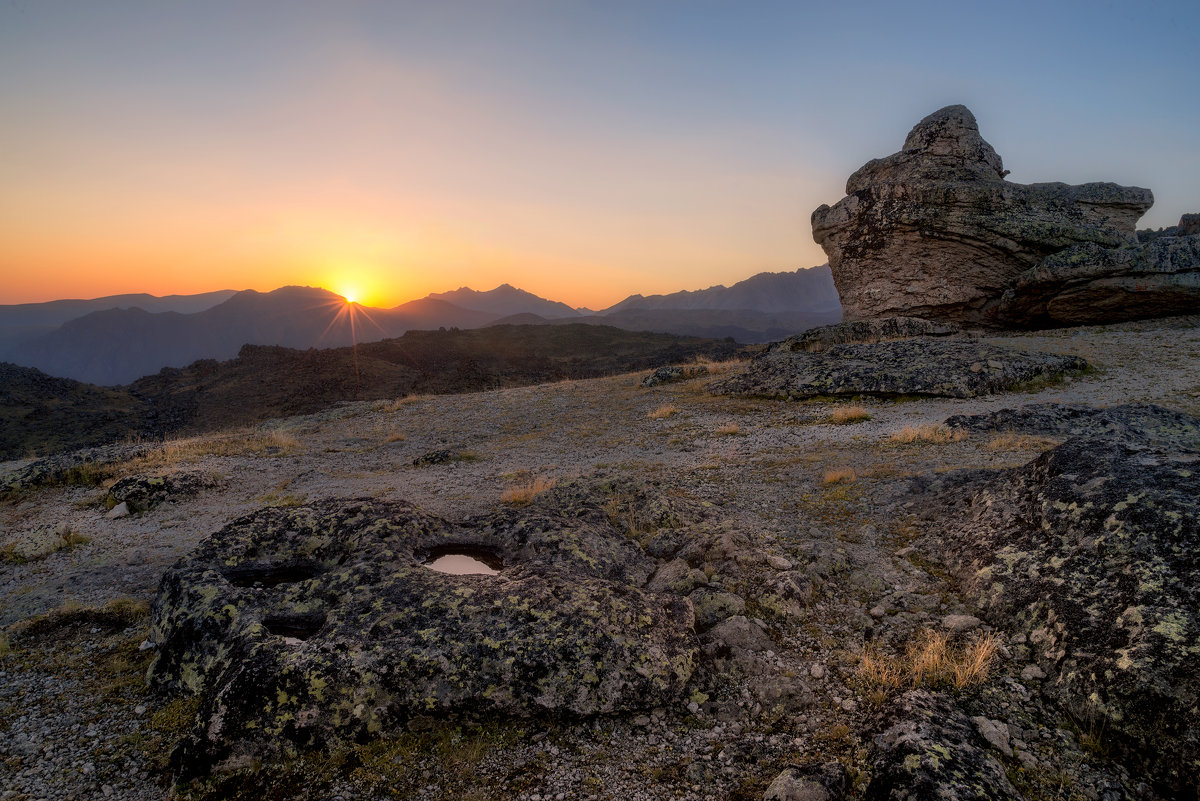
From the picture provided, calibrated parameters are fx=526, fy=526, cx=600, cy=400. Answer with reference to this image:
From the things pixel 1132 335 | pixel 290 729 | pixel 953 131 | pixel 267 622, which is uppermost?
pixel 953 131

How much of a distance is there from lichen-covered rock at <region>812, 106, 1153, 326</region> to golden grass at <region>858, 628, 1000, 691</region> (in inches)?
906

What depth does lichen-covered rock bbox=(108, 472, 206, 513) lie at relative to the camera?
10.9 m

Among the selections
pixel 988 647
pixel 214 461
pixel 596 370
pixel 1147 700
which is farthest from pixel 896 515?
pixel 596 370

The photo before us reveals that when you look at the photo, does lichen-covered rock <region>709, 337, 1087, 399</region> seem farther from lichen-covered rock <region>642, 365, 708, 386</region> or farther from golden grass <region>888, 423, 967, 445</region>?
golden grass <region>888, 423, 967, 445</region>

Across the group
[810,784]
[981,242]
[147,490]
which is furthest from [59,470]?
[981,242]

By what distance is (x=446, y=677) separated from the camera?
4.13 meters

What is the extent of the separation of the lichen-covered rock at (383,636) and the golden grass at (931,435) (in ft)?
26.9

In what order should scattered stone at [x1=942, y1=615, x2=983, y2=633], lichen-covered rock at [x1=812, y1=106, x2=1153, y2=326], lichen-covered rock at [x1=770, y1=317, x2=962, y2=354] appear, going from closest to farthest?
scattered stone at [x1=942, y1=615, x2=983, y2=633]
lichen-covered rock at [x1=812, y1=106, x2=1153, y2=326]
lichen-covered rock at [x1=770, y1=317, x2=962, y2=354]

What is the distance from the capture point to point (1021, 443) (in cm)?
1002

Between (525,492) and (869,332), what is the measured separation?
19.2 m

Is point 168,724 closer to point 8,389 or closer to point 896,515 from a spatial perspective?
point 896,515

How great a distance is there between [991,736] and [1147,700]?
37.5 inches

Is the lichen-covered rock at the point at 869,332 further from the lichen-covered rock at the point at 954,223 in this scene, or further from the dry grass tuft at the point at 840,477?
the dry grass tuft at the point at 840,477

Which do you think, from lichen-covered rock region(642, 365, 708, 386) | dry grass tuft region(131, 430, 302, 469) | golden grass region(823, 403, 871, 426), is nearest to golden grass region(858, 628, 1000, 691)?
golden grass region(823, 403, 871, 426)
